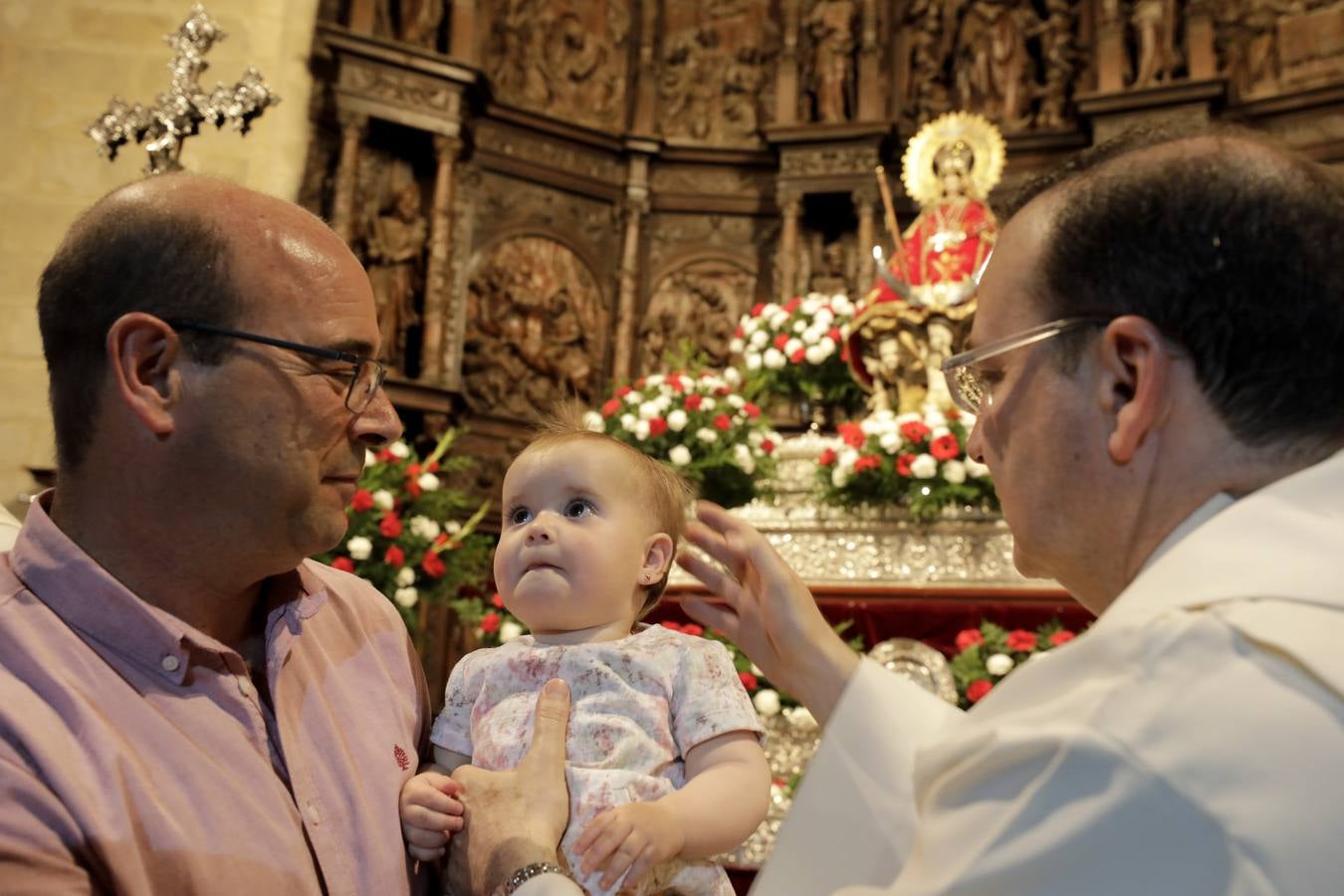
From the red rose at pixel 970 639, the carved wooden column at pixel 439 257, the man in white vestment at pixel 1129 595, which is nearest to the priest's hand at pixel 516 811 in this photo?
the man in white vestment at pixel 1129 595

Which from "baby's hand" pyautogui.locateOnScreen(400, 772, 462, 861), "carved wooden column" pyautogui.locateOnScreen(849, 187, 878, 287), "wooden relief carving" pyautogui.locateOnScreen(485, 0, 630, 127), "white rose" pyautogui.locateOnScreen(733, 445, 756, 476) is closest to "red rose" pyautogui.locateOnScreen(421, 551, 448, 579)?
"white rose" pyautogui.locateOnScreen(733, 445, 756, 476)

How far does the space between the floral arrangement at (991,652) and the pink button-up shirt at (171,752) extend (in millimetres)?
3095

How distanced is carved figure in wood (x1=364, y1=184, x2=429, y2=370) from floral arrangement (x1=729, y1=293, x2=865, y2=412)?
2948mm

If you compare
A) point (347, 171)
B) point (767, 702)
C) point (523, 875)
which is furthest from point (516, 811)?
point (347, 171)

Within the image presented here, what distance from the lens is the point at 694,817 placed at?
1732 mm

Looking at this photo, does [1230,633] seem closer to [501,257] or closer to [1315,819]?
[1315,819]

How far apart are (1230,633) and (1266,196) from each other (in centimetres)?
52

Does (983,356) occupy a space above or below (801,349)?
below

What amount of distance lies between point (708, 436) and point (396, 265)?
425 cm

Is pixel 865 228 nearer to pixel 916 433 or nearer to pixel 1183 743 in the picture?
pixel 916 433

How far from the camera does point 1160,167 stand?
1.35 m

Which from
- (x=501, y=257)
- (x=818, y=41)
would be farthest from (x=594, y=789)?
(x=818, y=41)

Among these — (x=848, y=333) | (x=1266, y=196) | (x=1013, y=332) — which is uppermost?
(x=848, y=333)

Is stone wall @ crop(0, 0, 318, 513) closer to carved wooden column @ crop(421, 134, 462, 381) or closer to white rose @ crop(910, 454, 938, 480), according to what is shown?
carved wooden column @ crop(421, 134, 462, 381)
